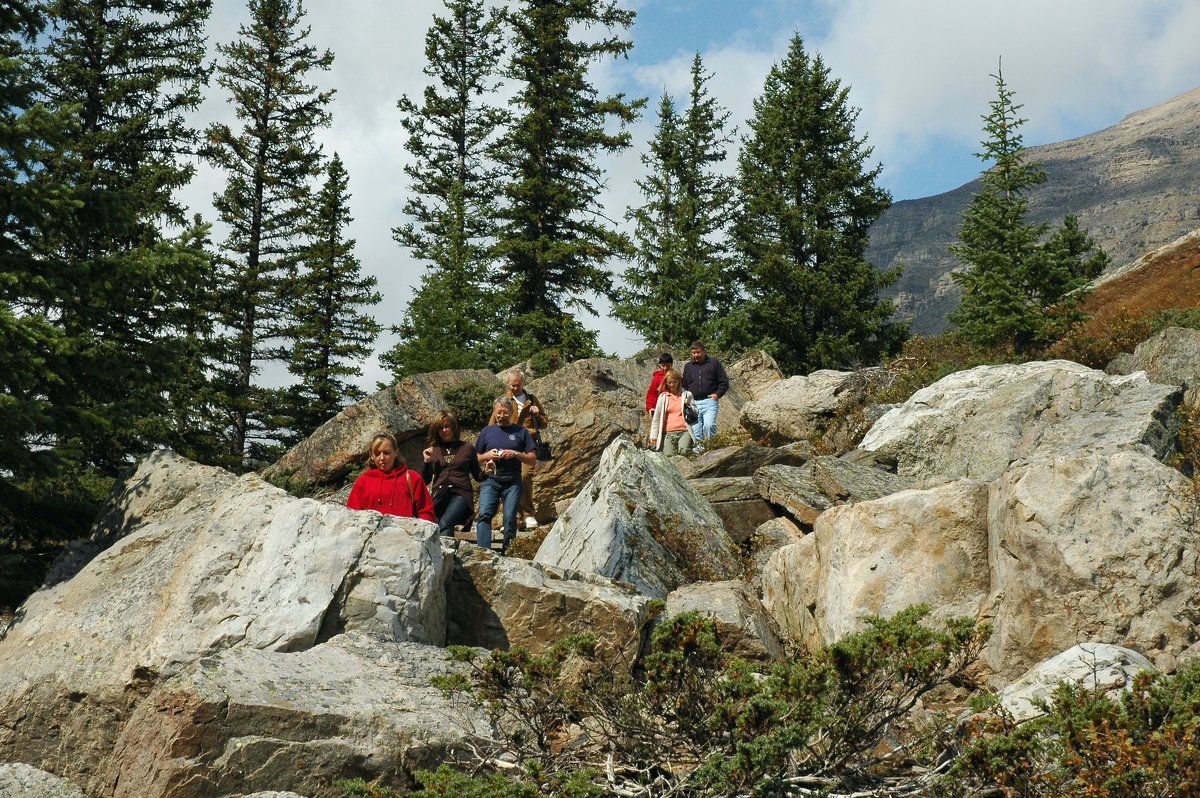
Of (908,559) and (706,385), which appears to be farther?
(706,385)

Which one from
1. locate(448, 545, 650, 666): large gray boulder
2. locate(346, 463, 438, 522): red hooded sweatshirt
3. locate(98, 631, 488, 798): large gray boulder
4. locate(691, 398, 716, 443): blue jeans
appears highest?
locate(691, 398, 716, 443): blue jeans

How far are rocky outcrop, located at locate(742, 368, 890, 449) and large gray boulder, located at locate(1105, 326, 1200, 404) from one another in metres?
4.88

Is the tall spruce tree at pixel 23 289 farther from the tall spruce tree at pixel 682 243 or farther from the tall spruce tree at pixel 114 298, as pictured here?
the tall spruce tree at pixel 682 243

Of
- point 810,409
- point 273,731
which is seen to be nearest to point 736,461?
point 810,409

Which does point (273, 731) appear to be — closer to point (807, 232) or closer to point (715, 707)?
point (715, 707)

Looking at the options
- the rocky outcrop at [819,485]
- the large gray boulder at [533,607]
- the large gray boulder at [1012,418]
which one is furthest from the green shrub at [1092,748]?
the rocky outcrop at [819,485]

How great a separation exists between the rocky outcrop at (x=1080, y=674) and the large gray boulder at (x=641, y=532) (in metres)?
4.23

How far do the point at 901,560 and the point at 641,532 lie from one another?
290cm

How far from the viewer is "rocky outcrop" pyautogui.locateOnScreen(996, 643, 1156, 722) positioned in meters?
6.58

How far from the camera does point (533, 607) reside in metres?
9.13

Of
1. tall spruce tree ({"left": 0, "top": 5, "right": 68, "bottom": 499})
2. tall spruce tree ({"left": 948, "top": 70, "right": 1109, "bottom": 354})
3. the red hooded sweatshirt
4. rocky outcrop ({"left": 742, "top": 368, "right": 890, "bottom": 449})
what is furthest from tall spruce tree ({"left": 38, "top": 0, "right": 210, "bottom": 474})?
tall spruce tree ({"left": 948, "top": 70, "right": 1109, "bottom": 354})

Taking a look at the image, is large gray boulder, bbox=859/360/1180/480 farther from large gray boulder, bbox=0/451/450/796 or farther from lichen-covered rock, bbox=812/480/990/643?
large gray boulder, bbox=0/451/450/796

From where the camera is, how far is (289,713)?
667cm

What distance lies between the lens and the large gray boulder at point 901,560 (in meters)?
9.14
